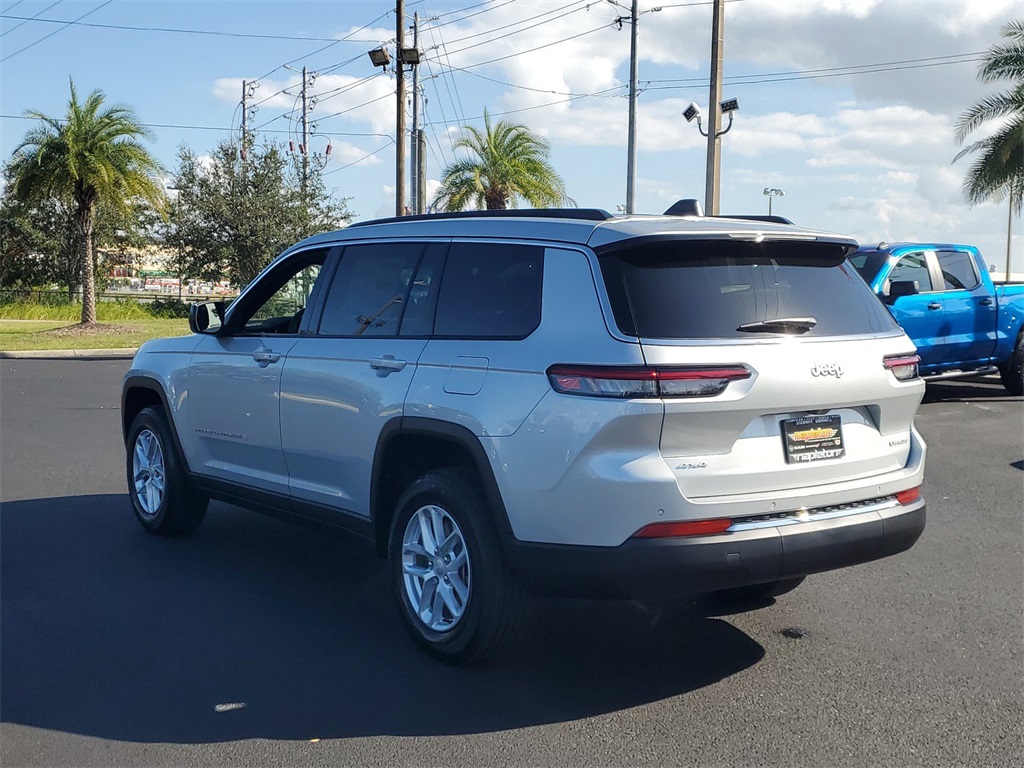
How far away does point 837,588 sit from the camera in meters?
5.98

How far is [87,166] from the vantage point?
Answer: 28500 mm

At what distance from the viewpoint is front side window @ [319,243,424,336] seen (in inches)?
210

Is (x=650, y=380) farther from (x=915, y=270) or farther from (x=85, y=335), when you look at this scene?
(x=85, y=335)

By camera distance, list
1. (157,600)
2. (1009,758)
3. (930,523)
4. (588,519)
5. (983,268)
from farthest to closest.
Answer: (983,268)
(930,523)
(157,600)
(588,519)
(1009,758)

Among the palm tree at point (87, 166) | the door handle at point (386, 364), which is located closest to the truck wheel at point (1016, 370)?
the door handle at point (386, 364)

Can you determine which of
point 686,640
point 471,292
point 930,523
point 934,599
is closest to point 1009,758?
point 686,640

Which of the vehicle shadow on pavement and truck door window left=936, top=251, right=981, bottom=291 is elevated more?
truck door window left=936, top=251, right=981, bottom=291

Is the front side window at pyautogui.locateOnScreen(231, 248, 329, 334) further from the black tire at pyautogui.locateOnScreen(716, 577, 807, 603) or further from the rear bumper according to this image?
the black tire at pyautogui.locateOnScreen(716, 577, 807, 603)

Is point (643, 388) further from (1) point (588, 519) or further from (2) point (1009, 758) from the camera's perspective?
(2) point (1009, 758)

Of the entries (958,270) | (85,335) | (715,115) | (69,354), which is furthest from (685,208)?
(85,335)

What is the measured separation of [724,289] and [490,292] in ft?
3.35


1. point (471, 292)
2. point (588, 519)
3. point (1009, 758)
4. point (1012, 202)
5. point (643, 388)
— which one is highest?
point (1012, 202)

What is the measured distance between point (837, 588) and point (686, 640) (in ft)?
4.24

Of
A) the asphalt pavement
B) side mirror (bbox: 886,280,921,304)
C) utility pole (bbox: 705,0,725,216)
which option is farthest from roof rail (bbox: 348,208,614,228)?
utility pole (bbox: 705,0,725,216)
